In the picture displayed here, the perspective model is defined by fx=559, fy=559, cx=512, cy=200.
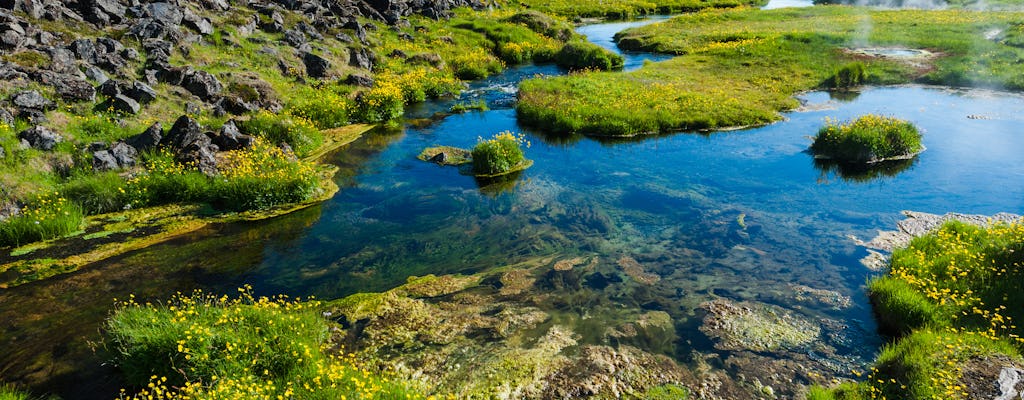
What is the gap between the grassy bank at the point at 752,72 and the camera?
30.2m

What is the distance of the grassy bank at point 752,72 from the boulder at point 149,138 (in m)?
17.6

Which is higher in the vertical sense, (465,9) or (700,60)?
(465,9)

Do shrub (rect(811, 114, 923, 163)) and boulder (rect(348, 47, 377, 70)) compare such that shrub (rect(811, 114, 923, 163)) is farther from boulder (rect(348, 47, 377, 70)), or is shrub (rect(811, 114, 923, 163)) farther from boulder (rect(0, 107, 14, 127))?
boulder (rect(0, 107, 14, 127))

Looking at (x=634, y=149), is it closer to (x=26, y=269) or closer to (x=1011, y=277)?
(x=1011, y=277)

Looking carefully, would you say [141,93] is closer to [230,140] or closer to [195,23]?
[230,140]

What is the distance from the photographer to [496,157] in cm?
2380

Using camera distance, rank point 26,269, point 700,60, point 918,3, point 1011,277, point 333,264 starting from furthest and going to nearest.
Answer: point 918,3 → point 700,60 → point 333,264 → point 26,269 → point 1011,277

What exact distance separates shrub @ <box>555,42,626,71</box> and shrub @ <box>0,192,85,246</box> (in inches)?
1330

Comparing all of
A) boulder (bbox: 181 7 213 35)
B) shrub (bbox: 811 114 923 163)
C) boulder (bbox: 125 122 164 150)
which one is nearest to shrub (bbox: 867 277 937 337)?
shrub (bbox: 811 114 923 163)

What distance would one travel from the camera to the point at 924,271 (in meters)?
14.0

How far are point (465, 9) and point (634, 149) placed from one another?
43.5 m

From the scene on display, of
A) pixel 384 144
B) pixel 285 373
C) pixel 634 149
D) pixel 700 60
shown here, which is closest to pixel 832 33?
pixel 700 60

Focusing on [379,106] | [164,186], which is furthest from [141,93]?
[379,106]

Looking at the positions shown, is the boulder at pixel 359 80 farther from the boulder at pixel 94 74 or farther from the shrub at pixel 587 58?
the shrub at pixel 587 58
